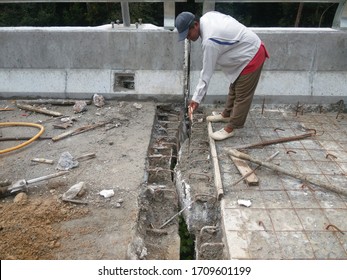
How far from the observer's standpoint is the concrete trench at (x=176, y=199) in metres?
3.63

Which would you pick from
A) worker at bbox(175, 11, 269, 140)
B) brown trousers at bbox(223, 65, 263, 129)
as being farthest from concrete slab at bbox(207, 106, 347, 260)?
worker at bbox(175, 11, 269, 140)

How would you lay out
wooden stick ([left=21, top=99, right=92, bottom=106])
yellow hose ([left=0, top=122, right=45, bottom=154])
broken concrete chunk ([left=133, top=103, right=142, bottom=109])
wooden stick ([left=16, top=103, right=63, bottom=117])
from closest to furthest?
yellow hose ([left=0, top=122, right=45, bottom=154]) < wooden stick ([left=16, top=103, right=63, bottom=117]) < broken concrete chunk ([left=133, top=103, right=142, bottom=109]) < wooden stick ([left=21, top=99, right=92, bottom=106])

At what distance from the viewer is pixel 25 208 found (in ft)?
12.4

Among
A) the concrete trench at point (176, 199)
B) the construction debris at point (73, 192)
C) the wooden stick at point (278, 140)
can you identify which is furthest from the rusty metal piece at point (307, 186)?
the construction debris at point (73, 192)

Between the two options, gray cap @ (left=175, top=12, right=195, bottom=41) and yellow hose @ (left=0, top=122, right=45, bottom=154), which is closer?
gray cap @ (left=175, top=12, right=195, bottom=41)

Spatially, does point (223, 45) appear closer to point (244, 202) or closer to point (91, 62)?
point (244, 202)

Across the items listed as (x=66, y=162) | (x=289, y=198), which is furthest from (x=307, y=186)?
(x=66, y=162)

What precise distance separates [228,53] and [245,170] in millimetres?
1537

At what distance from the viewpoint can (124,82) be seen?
618 centimetres

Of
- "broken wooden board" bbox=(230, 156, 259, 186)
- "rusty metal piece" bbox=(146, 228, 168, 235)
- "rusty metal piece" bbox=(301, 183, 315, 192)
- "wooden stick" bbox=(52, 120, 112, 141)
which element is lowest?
"rusty metal piece" bbox=(146, 228, 168, 235)

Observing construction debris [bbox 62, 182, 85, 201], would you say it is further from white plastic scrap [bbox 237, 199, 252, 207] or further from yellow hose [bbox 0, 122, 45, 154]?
white plastic scrap [bbox 237, 199, 252, 207]

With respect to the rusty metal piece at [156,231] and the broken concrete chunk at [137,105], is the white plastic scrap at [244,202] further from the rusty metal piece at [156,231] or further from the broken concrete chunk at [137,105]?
the broken concrete chunk at [137,105]

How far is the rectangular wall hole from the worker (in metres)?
1.81

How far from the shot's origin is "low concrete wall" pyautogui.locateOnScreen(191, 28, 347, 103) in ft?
18.9
